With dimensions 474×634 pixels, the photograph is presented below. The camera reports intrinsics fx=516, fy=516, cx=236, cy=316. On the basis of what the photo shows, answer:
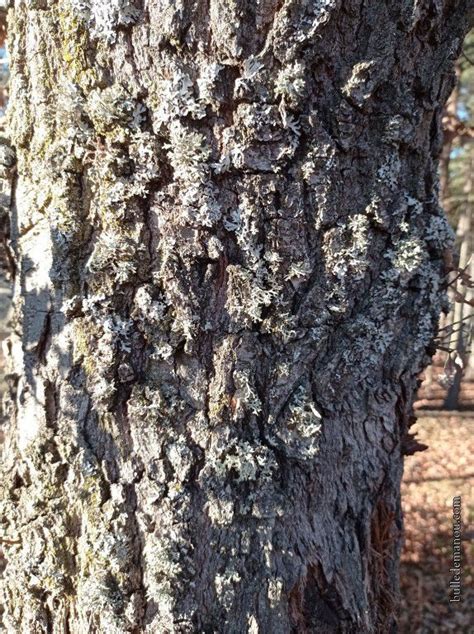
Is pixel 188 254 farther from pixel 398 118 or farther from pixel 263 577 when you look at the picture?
pixel 263 577

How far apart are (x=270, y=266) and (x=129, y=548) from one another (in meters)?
0.81

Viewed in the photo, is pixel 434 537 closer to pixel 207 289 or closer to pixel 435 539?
pixel 435 539

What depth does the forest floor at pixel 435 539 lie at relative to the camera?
15.1ft

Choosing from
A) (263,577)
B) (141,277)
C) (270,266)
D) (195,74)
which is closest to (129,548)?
(263,577)

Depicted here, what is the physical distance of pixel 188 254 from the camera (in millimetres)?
1293

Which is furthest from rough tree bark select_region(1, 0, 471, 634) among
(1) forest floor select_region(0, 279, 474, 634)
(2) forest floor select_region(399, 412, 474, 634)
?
(2) forest floor select_region(399, 412, 474, 634)

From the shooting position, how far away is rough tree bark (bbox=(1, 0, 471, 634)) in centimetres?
125

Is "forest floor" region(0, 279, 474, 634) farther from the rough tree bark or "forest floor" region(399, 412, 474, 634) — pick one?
the rough tree bark

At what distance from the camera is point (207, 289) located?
1315 millimetres

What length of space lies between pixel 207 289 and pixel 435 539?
5352 millimetres

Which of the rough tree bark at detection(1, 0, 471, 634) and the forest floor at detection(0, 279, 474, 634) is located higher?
the rough tree bark at detection(1, 0, 471, 634)

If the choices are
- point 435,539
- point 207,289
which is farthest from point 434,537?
point 207,289

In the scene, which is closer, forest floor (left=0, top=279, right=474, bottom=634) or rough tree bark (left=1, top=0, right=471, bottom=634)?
rough tree bark (left=1, top=0, right=471, bottom=634)

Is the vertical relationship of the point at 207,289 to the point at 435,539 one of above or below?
above
